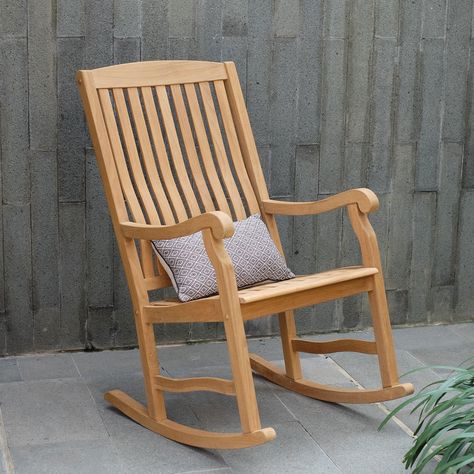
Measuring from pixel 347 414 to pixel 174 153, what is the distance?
3.45ft

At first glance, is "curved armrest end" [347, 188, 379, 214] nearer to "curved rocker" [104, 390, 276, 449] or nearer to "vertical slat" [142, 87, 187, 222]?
"vertical slat" [142, 87, 187, 222]

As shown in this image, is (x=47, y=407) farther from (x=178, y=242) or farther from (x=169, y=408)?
(x=178, y=242)

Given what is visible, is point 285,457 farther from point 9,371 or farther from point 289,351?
point 9,371

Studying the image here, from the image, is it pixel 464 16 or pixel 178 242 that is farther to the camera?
pixel 464 16

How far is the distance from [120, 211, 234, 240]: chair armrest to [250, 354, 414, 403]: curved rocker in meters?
0.79

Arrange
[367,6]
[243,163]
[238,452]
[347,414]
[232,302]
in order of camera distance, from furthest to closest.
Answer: [367,6] → [243,163] → [347,414] → [238,452] → [232,302]

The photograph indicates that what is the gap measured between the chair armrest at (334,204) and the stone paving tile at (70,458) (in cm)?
98

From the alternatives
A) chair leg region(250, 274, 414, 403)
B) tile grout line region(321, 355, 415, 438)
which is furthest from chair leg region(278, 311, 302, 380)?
tile grout line region(321, 355, 415, 438)

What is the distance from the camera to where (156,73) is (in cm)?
336

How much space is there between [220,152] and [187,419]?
925 mm

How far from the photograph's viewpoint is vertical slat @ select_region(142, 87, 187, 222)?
11.0ft

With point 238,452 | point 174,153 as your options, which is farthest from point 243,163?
point 238,452

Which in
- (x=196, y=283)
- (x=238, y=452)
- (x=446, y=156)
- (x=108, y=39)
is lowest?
(x=238, y=452)

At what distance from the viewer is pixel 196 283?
3.08 meters
